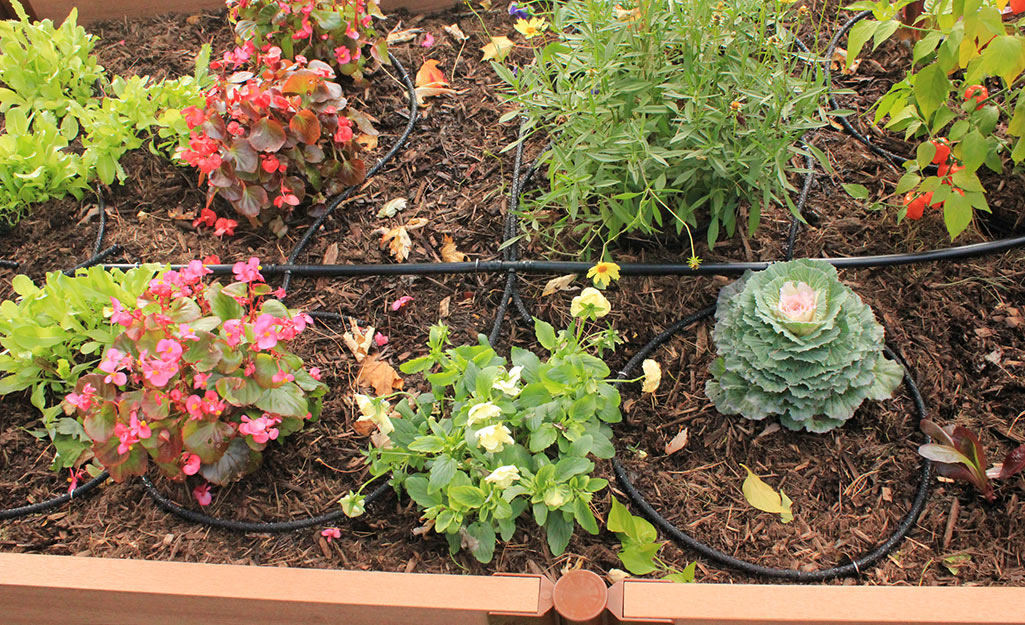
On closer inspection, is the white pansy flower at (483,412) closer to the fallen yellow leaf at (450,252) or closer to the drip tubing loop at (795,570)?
the drip tubing loop at (795,570)

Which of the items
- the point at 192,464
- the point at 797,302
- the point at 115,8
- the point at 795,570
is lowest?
the point at 795,570

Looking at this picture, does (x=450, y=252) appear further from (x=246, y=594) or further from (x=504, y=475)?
(x=246, y=594)

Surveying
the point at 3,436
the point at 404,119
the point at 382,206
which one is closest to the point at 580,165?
the point at 382,206

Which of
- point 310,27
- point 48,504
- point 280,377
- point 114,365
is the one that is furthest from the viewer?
point 310,27

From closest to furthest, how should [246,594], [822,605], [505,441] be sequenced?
[822,605] < [246,594] < [505,441]

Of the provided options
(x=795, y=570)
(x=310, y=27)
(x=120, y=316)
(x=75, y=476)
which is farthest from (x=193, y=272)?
(x=795, y=570)

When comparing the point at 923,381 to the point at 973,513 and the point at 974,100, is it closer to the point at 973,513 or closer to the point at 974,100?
the point at 973,513

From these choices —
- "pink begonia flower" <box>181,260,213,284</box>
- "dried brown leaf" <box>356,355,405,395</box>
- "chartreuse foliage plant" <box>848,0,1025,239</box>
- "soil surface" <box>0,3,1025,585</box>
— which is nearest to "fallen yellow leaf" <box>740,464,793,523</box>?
"soil surface" <box>0,3,1025,585</box>

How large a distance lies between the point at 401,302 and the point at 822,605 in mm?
1326

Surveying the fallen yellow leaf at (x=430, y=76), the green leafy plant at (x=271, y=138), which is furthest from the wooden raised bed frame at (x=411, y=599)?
the fallen yellow leaf at (x=430, y=76)

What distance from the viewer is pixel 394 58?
2.80 metres

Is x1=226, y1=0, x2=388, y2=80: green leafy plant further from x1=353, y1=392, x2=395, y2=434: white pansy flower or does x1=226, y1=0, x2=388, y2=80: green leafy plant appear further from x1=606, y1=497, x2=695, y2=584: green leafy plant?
x1=606, y1=497, x2=695, y2=584: green leafy plant

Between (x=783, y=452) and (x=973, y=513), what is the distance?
1.42ft

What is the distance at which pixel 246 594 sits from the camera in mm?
1348
